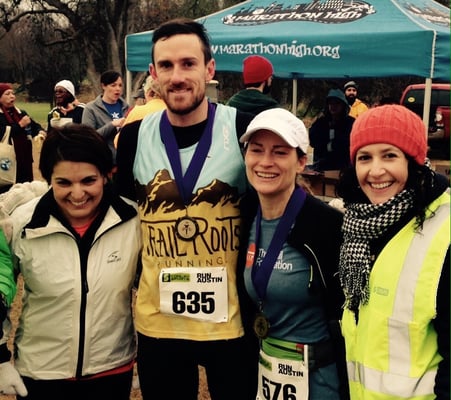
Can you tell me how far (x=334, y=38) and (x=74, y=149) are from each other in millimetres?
4327

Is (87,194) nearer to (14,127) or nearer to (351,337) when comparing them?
(351,337)

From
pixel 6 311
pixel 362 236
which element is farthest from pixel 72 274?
pixel 362 236

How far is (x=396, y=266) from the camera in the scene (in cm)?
172

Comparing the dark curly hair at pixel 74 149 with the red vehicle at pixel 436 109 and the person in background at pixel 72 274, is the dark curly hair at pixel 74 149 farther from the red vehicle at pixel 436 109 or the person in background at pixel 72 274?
the red vehicle at pixel 436 109

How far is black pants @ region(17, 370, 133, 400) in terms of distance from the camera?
2289 mm

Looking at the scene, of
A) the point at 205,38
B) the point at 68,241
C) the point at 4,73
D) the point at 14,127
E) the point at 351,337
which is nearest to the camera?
the point at 351,337

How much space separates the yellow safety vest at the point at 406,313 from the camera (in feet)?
5.44

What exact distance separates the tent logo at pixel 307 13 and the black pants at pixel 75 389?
5023mm

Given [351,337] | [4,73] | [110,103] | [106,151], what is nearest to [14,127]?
[110,103]

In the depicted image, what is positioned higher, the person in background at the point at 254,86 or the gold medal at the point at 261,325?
the person in background at the point at 254,86

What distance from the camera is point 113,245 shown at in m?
2.32

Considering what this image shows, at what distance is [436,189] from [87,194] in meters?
1.26

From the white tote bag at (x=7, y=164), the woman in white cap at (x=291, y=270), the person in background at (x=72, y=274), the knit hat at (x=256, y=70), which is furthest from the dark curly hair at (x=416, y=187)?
the white tote bag at (x=7, y=164)

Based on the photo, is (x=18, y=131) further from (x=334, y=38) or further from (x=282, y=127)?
(x=282, y=127)
